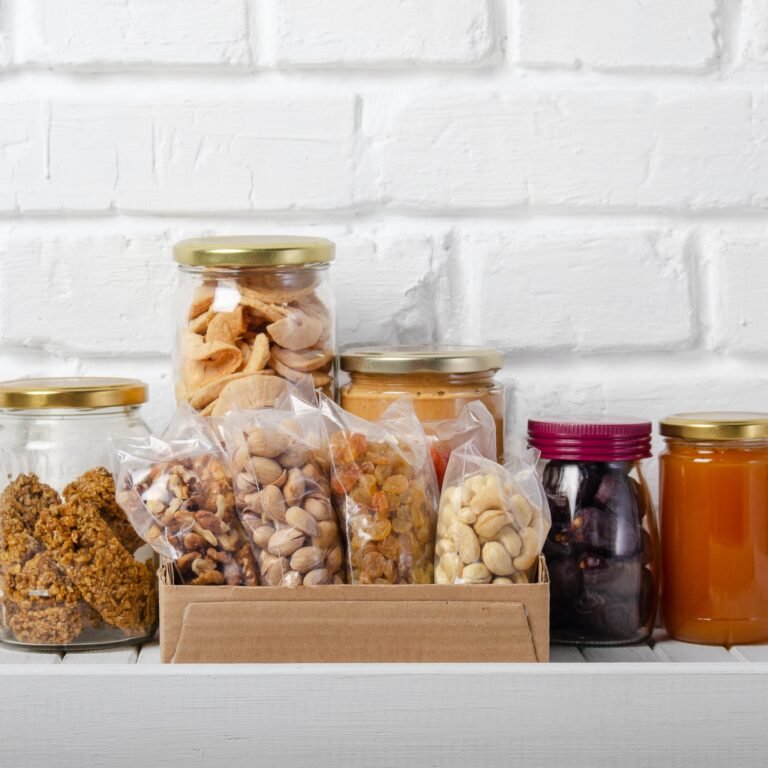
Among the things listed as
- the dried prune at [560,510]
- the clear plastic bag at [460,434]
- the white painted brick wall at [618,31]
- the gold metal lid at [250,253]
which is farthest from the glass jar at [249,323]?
the white painted brick wall at [618,31]

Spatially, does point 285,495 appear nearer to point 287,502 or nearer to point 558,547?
point 287,502

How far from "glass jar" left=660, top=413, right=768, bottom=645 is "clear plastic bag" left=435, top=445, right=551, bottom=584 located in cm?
14

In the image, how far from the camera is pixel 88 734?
815 millimetres

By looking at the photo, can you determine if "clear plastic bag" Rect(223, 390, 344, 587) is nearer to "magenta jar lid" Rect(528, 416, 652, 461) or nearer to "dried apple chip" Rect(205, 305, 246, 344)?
"dried apple chip" Rect(205, 305, 246, 344)

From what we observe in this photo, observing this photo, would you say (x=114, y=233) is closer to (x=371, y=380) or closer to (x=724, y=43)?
(x=371, y=380)

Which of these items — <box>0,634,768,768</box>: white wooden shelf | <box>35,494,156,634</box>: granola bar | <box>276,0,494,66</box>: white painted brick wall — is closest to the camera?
<box>0,634,768,768</box>: white wooden shelf

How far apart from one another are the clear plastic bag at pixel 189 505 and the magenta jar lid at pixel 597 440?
26 centimetres

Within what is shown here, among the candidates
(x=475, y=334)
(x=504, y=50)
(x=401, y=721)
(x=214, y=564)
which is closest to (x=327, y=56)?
(x=504, y=50)

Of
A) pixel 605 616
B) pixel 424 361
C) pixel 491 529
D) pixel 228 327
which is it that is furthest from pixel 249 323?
pixel 605 616

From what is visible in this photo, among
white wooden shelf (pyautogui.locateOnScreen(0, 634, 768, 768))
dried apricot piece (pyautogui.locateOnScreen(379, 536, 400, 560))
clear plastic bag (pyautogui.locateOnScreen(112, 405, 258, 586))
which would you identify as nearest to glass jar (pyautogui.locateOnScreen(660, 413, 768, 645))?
white wooden shelf (pyautogui.locateOnScreen(0, 634, 768, 768))

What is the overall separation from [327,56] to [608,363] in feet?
1.32

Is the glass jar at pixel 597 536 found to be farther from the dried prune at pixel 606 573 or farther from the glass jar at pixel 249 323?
the glass jar at pixel 249 323

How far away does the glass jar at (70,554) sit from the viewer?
0.92 m

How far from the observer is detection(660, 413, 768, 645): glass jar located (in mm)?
941
